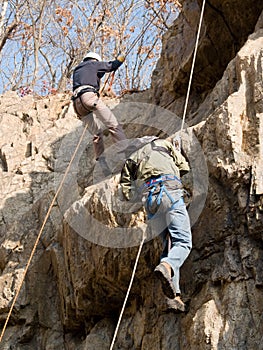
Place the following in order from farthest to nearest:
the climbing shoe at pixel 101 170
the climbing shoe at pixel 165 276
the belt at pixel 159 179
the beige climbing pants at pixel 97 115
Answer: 1. the climbing shoe at pixel 101 170
2. the beige climbing pants at pixel 97 115
3. the belt at pixel 159 179
4. the climbing shoe at pixel 165 276

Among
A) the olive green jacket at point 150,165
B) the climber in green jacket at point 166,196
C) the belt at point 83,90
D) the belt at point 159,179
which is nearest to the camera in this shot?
the climber in green jacket at point 166,196

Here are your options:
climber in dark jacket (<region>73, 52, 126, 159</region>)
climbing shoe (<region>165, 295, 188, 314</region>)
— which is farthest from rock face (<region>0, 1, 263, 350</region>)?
climber in dark jacket (<region>73, 52, 126, 159</region>)

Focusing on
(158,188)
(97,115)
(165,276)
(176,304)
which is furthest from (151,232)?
(97,115)

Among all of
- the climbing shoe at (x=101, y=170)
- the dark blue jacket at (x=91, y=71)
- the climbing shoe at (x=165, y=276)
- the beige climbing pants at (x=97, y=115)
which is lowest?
the climbing shoe at (x=165, y=276)

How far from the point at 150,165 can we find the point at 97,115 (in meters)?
2.81

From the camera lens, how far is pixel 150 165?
699 centimetres

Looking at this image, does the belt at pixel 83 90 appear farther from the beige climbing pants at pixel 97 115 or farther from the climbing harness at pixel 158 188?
the climbing harness at pixel 158 188

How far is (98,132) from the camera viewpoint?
9750 mm

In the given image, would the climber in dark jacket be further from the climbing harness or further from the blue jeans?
the blue jeans

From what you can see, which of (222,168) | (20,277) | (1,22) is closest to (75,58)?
(1,22)

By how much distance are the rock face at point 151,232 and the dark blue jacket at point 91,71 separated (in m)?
1.19

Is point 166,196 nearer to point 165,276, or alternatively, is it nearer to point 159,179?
point 159,179

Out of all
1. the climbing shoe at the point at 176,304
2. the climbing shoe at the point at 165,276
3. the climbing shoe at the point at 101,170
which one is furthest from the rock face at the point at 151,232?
the climbing shoe at the point at 165,276

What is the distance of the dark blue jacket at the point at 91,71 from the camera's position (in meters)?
9.70
